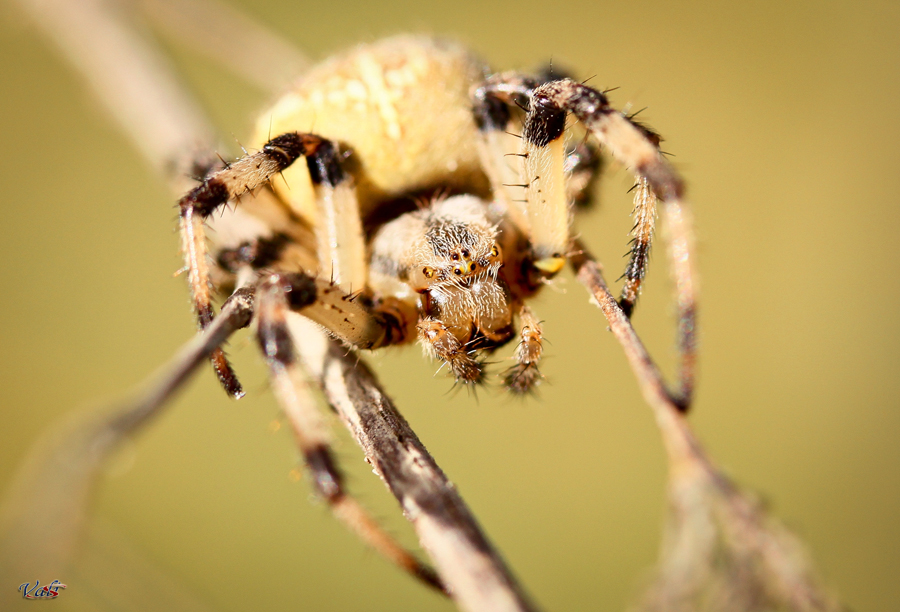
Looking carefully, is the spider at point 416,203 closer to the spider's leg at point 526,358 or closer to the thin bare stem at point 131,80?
the spider's leg at point 526,358

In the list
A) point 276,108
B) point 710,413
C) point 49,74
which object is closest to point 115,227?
point 49,74

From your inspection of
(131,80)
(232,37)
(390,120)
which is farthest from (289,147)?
(232,37)

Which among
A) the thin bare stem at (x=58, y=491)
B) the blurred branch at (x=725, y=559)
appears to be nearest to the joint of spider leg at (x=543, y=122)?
the blurred branch at (x=725, y=559)

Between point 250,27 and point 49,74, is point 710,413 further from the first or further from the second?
point 49,74

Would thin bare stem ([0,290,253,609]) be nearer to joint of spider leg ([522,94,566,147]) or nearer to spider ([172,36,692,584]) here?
spider ([172,36,692,584])

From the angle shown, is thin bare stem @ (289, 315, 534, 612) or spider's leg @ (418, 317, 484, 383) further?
spider's leg @ (418, 317, 484, 383)

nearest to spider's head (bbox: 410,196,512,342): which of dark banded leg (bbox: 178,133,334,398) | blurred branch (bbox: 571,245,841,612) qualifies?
dark banded leg (bbox: 178,133,334,398)

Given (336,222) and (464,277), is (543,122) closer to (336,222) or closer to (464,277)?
(464,277)
